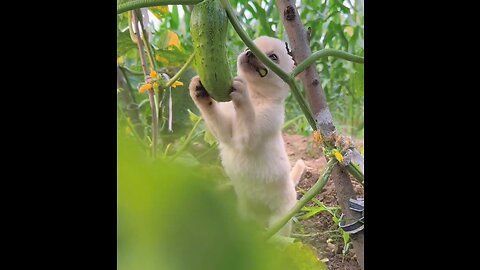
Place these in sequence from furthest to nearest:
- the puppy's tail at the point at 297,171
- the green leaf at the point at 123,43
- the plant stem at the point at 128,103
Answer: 1. the puppy's tail at the point at 297,171
2. the green leaf at the point at 123,43
3. the plant stem at the point at 128,103

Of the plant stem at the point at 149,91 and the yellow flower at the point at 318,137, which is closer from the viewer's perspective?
the plant stem at the point at 149,91

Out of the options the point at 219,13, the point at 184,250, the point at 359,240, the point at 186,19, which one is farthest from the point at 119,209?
the point at 359,240

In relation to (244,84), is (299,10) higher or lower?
higher

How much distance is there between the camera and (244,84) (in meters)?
0.96

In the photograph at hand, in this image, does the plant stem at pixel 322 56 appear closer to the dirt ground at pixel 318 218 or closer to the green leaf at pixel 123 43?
the dirt ground at pixel 318 218

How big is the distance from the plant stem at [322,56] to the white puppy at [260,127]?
0.06 feet

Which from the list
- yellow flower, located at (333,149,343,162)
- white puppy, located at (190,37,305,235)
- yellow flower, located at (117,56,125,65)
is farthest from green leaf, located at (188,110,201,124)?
yellow flower, located at (333,149,343,162)

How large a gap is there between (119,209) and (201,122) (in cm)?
47

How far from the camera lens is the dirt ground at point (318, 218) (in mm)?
971

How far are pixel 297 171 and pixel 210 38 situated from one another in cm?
29

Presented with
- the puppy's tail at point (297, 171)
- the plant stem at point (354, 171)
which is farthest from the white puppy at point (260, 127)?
the plant stem at point (354, 171)

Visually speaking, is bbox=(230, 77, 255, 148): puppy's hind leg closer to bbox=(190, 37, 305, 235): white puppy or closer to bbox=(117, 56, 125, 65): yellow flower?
bbox=(190, 37, 305, 235): white puppy

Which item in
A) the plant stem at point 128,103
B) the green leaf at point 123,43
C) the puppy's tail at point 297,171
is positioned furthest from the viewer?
the puppy's tail at point 297,171
